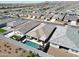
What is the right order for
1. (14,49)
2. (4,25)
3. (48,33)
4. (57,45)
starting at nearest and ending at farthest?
(14,49), (57,45), (48,33), (4,25)

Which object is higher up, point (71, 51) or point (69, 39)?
point (69, 39)

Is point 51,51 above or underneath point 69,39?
underneath

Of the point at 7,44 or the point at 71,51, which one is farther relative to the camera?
the point at 7,44

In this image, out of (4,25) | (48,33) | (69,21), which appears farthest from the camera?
(69,21)

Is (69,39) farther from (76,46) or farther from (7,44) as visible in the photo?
(7,44)

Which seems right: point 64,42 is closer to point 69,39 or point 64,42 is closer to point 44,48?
point 69,39

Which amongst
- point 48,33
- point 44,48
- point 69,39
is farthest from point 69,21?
point 44,48

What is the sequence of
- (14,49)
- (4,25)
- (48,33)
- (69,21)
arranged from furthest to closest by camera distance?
1. (69,21)
2. (4,25)
3. (48,33)
4. (14,49)

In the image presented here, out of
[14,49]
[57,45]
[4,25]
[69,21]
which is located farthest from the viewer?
[69,21]

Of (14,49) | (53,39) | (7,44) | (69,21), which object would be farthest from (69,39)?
(69,21)
